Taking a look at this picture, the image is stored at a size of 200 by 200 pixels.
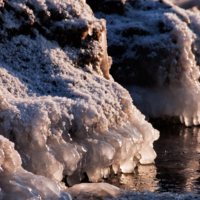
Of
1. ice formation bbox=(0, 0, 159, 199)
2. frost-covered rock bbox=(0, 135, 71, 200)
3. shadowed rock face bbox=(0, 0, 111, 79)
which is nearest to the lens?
frost-covered rock bbox=(0, 135, 71, 200)

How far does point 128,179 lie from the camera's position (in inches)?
85.6

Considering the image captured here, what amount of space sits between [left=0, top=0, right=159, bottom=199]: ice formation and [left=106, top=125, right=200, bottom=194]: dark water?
0.11 meters

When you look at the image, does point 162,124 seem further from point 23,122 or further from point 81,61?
point 23,122

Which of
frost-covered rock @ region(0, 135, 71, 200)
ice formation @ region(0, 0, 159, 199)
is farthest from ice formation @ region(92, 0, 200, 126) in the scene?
frost-covered rock @ region(0, 135, 71, 200)

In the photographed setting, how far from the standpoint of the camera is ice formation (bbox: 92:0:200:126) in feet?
13.3

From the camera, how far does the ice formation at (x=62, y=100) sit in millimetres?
1814

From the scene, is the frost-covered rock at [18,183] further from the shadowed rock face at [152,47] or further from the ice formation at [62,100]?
the shadowed rock face at [152,47]

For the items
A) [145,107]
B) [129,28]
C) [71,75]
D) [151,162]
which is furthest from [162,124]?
[71,75]

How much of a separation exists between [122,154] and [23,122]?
74 centimetres

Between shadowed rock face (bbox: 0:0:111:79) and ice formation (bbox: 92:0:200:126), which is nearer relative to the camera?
shadowed rock face (bbox: 0:0:111:79)

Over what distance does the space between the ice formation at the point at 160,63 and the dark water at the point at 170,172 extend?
96 centimetres

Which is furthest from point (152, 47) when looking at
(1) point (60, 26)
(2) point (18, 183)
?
(2) point (18, 183)

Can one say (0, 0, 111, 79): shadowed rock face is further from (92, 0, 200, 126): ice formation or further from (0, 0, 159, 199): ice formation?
(92, 0, 200, 126): ice formation

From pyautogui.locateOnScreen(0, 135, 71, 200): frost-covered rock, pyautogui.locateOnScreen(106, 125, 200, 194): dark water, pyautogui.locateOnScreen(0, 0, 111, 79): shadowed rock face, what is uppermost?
pyautogui.locateOnScreen(0, 0, 111, 79): shadowed rock face
